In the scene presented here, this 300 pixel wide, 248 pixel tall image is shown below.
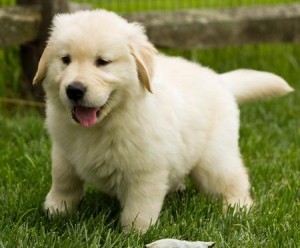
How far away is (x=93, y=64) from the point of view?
324 centimetres

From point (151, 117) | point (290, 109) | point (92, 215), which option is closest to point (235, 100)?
point (151, 117)

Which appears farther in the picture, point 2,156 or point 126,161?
point 2,156

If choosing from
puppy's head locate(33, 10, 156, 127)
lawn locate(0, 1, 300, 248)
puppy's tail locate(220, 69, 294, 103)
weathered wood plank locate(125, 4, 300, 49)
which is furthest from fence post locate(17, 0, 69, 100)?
puppy's head locate(33, 10, 156, 127)

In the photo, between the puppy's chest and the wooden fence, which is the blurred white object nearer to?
the puppy's chest

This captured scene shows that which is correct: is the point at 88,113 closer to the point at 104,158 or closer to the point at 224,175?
the point at 104,158

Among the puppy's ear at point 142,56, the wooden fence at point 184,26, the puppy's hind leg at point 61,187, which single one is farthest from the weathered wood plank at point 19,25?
the puppy's ear at point 142,56

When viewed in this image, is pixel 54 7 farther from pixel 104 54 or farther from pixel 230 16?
pixel 104 54

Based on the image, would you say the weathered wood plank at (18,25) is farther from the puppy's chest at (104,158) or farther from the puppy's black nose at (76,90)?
the puppy's black nose at (76,90)

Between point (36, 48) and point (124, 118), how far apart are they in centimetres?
249

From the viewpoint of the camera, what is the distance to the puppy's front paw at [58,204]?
12.0ft

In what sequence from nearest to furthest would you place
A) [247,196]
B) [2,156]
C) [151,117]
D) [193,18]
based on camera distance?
1. [151,117]
2. [247,196]
3. [2,156]
4. [193,18]

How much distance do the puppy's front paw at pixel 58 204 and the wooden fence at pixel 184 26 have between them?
2053mm

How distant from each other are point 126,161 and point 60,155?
1.36 feet

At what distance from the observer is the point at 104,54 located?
3.25 metres
